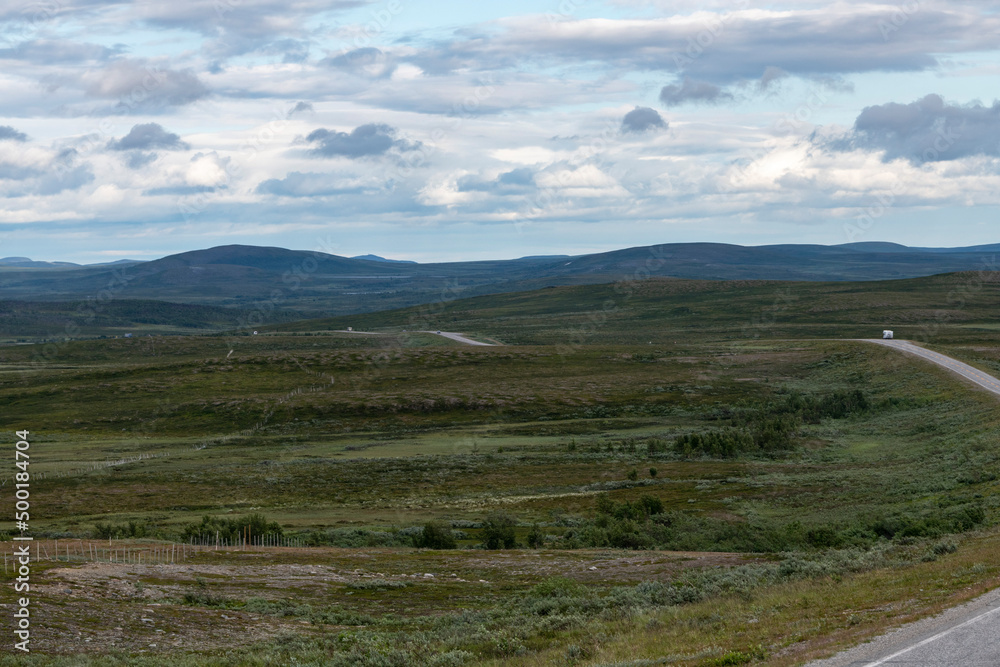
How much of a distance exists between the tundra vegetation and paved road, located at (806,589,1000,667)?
0.64 m

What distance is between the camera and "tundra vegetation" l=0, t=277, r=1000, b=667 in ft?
66.2

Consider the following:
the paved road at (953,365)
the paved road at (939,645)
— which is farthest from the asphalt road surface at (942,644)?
the paved road at (953,365)

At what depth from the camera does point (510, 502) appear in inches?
1928

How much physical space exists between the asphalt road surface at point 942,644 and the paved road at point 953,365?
5363 cm

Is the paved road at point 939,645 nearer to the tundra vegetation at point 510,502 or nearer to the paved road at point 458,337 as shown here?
the tundra vegetation at point 510,502

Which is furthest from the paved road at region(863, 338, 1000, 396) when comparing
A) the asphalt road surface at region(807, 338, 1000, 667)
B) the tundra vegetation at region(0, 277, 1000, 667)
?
the asphalt road surface at region(807, 338, 1000, 667)

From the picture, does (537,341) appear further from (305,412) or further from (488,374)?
(305,412)

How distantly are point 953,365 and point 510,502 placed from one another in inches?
2170

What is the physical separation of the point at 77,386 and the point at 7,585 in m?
93.8

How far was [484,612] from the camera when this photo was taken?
24047mm

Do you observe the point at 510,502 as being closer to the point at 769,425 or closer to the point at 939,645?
the point at 769,425

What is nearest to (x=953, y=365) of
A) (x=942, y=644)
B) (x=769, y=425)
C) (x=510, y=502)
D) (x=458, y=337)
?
(x=769, y=425)

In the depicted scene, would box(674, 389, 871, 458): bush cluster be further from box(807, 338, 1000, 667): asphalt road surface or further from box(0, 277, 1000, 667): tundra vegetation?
box(807, 338, 1000, 667): asphalt road surface

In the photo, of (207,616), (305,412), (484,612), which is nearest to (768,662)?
(484,612)
